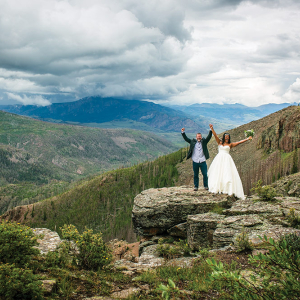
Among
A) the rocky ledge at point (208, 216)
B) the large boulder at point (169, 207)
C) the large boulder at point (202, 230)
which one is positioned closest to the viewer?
the rocky ledge at point (208, 216)

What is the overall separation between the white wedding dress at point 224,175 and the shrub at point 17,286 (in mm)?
13583

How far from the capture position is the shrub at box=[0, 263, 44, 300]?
22.8 ft

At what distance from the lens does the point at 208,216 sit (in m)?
16.3

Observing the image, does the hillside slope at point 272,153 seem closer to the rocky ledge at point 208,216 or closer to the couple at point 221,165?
the couple at point 221,165

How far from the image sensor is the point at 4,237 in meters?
8.90

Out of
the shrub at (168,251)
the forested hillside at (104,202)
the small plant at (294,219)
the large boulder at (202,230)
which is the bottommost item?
the forested hillside at (104,202)

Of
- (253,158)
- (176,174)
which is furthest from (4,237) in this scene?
(176,174)

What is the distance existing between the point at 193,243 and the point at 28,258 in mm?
9985

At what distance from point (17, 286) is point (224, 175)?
47.0 feet

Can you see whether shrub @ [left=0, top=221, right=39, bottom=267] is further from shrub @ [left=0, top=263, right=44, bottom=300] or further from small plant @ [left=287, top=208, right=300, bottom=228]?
small plant @ [left=287, top=208, right=300, bottom=228]

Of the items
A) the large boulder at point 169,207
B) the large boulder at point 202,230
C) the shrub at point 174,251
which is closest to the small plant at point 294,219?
the large boulder at point 202,230

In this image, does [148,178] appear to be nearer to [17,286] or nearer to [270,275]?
[17,286]

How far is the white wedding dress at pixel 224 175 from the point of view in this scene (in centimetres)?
1755

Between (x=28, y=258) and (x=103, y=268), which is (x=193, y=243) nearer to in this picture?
(x=103, y=268)
